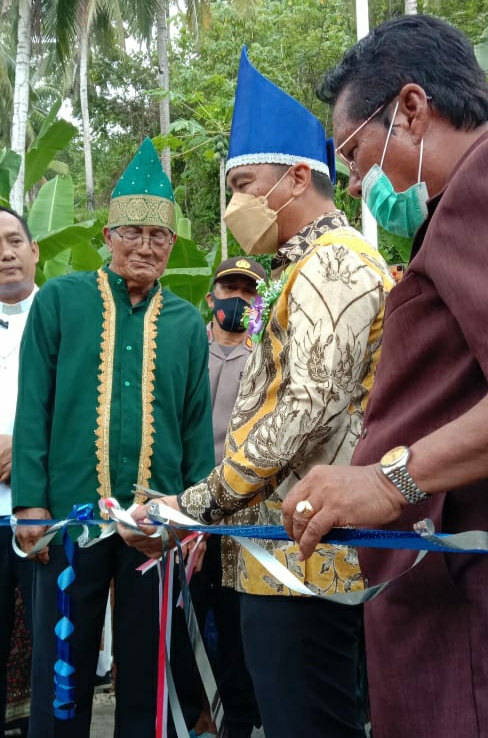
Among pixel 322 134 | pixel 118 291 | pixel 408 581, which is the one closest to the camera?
pixel 408 581

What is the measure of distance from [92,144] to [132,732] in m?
29.9

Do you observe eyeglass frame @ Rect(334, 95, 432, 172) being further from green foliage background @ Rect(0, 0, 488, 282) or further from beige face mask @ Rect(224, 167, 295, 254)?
green foliage background @ Rect(0, 0, 488, 282)

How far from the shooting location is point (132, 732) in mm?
3367

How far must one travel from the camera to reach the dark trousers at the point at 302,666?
8.04ft

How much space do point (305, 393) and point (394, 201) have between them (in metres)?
0.54

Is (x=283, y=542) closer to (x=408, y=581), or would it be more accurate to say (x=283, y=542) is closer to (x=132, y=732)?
(x=408, y=581)

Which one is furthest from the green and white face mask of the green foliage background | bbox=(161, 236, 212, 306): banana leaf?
the green foliage background

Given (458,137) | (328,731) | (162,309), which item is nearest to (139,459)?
(162,309)

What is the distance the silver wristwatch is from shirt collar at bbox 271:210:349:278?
3.42ft

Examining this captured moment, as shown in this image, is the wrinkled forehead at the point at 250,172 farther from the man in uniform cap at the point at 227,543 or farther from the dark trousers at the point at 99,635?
the man in uniform cap at the point at 227,543

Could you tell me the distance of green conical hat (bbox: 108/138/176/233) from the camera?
3658mm

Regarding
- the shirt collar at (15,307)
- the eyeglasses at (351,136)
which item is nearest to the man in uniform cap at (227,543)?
the shirt collar at (15,307)

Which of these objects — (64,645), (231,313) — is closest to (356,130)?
(64,645)

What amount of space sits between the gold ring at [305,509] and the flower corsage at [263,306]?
93 cm
